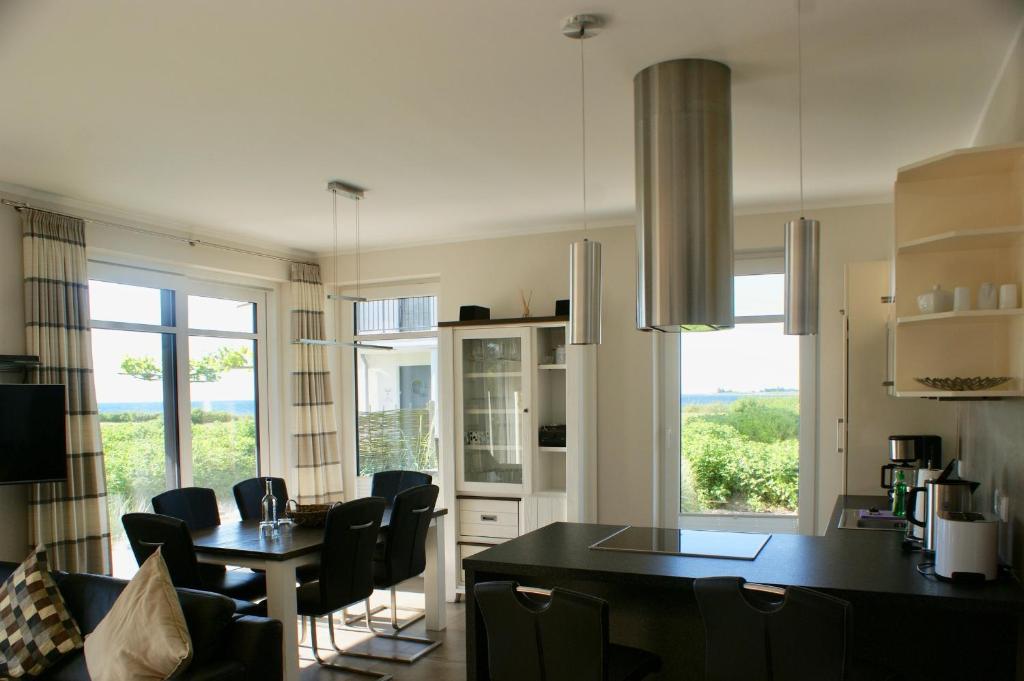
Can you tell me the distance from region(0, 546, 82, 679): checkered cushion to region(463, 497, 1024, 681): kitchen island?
157cm

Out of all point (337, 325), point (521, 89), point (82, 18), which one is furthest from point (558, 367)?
point (82, 18)

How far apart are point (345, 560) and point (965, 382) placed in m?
2.87

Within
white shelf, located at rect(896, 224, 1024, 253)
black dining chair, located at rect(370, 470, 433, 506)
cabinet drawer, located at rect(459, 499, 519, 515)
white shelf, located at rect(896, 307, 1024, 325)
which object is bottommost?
cabinet drawer, located at rect(459, 499, 519, 515)

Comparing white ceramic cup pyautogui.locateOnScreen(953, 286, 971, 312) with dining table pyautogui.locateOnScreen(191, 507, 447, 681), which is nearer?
white ceramic cup pyautogui.locateOnScreen(953, 286, 971, 312)

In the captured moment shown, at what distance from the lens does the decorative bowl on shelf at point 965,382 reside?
2428 millimetres

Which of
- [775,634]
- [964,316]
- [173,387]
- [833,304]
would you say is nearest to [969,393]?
[964,316]

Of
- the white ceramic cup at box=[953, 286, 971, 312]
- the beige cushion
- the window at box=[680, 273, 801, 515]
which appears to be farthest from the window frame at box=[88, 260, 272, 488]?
the white ceramic cup at box=[953, 286, 971, 312]

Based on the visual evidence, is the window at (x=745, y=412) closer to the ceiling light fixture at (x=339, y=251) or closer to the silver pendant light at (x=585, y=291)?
the ceiling light fixture at (x=339, y=251)

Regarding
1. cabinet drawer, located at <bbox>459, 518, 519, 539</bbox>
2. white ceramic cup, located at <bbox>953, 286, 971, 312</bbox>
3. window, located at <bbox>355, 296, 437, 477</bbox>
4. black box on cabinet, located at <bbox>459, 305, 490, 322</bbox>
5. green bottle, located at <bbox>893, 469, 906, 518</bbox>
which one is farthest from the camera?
window, located at <bbox>355, 296, 437, 477</bbox>

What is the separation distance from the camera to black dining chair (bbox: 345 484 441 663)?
4402 millimetres

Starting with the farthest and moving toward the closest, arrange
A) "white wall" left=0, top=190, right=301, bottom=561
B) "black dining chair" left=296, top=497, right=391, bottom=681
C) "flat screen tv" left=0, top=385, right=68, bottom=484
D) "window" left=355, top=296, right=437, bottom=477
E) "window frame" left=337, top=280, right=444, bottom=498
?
"window frame" left=337, top=280, right=444, bottom=498
"window" left=355, top=296, right=437, bottom=477
"white wall" left=0, top=190, right=301, bottom=561
"flat screen tv" left=0, top=385, right=68, bottom=484
"black dining chair" left=296, top=497, right=391, bottom=681

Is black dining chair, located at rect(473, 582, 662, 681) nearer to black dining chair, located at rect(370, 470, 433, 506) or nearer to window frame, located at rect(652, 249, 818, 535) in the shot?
window frame, located at rect(652, 249, 818, 535)

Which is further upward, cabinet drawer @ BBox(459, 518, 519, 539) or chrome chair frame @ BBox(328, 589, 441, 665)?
cabinet drawer @ BBox(459, 518, 519, 539)

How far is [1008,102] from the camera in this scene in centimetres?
274
